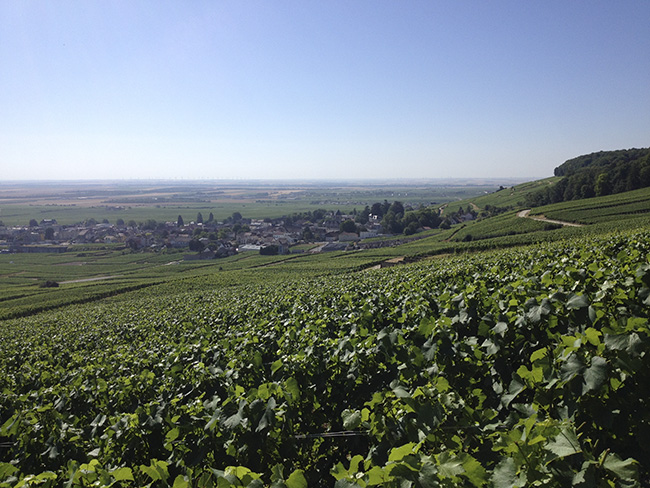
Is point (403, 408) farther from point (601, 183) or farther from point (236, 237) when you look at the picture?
point (236, 237)

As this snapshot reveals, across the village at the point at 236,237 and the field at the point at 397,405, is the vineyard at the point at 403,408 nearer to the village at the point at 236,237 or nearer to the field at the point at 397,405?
the field at the point at 397,405

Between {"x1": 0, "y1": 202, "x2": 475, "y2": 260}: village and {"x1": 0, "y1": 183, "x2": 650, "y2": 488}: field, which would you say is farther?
{"x1": 0, "y1": 202, "x2": 475, "y2": 260}: village

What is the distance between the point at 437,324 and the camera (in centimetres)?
499

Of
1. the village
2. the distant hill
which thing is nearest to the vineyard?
the village

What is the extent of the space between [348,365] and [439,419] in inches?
85.7

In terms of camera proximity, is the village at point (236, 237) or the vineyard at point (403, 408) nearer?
the vineyard at point (403, 408)

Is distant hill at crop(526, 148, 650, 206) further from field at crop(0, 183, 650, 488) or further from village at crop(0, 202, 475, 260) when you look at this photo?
field at crop(0, 183, 650, 488)

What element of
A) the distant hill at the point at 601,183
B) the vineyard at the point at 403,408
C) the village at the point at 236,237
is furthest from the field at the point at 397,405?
the distant hill at the point at 601,183

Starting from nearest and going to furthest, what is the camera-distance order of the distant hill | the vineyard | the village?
1. the vineyard
2. the distant hill
3. the village

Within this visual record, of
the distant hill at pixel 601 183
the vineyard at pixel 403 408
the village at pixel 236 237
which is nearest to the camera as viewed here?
the vineyard at pixel 403 408

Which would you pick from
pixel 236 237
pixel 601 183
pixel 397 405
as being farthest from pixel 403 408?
pixel 236 237

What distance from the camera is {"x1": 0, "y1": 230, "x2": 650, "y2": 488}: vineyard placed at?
8.70ft

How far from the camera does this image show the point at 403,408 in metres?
3.64

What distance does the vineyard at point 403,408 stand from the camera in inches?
104
